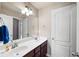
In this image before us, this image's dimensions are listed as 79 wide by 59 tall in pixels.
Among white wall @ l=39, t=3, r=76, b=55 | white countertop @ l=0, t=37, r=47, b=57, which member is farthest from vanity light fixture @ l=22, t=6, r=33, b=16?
white countertop @ l=0, t=37, r=47, b=57

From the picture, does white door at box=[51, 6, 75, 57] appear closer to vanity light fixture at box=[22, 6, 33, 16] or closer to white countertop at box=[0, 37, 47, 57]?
white countertop at box=[0, 37, 47, 57]

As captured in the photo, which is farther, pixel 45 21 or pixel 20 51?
pixel 45 21

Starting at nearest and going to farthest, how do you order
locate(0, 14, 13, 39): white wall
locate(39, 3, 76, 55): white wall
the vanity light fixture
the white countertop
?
the white countertop, locate(0, 14, 13, 39): white wall, locate(39, 3, 76, 55): white wall, the vanity light fixture

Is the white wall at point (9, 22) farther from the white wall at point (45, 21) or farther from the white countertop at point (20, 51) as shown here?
the white wall at point (45, 21)

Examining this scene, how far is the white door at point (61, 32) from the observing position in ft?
4.51

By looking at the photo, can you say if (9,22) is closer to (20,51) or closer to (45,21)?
(20,51)

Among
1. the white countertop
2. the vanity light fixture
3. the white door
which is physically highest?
the vanity light fixture

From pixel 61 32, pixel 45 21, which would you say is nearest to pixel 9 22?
pixel 45 21

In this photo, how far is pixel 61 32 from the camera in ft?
4.92

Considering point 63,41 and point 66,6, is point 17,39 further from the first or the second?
point 66,6

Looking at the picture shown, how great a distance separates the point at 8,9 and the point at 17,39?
54cm

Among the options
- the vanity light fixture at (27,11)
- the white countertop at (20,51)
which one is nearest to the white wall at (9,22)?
the white countertop at (20,51)

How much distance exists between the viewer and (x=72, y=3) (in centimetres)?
118

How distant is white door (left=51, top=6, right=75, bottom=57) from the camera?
1375 millimetres
